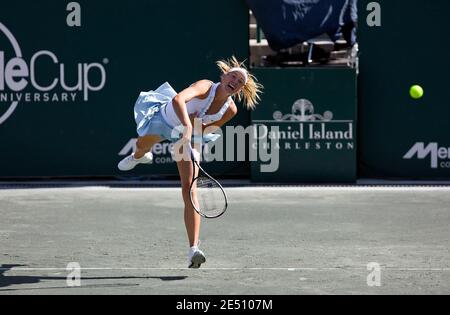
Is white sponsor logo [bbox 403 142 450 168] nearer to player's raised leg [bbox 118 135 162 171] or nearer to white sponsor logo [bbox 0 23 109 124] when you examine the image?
white sponsor logo [bbox 0 23 109 124]

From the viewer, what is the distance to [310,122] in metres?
13.1

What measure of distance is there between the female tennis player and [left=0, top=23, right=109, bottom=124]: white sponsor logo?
533 centimetres

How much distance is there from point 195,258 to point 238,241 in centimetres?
166

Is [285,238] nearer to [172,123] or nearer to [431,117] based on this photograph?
[172,123]

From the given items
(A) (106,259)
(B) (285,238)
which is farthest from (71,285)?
(B) (285,238)

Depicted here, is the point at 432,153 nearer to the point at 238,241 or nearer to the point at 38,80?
the point at 238,241

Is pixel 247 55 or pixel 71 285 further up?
pixel 247 55

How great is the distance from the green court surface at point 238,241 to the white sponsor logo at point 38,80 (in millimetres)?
1374

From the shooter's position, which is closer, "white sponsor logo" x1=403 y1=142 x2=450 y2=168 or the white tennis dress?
the white tennis dress

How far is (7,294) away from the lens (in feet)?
21.5

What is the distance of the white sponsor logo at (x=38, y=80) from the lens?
13.3m

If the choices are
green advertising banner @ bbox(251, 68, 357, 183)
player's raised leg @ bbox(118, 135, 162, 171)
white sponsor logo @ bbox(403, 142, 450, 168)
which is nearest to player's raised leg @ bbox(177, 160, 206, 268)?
player's raised leg @ bbox(118, 135, 162, 171)

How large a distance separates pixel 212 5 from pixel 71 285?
7.25m

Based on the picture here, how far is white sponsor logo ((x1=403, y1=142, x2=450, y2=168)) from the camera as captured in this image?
13352 millimetres
